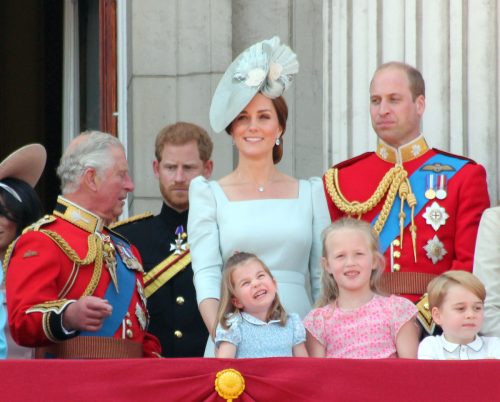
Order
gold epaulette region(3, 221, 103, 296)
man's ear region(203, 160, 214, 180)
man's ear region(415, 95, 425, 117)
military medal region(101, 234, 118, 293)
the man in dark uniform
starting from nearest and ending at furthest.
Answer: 1. gold epaulette region(3, 221, 103, 296)
2. military medal region(101, 234, 118, 293)
3. man's ear region(415, 95, 425, 117)
4. the man in dark uniform
5. man's ear region(203, 160, 214, 180)

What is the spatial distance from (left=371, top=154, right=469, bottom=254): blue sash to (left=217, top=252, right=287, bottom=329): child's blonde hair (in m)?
0.77

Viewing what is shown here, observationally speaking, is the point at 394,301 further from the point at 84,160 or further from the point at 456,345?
the point at 84,160

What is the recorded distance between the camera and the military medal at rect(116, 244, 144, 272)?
21.9 ft

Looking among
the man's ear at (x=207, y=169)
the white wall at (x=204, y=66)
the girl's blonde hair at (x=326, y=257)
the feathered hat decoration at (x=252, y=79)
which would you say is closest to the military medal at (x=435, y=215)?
the girl's blonde hair at (x=326, y=257)

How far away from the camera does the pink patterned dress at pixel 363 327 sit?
19.7ft

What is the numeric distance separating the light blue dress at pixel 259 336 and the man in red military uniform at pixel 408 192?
677mm

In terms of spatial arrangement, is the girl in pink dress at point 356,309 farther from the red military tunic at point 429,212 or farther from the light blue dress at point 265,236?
the red military tunic at point 429,212

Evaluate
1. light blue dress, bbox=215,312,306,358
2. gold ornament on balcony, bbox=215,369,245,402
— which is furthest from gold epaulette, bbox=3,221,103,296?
gold ornament on balcony, bbox=215,369,245,402

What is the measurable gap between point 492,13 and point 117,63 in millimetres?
2062

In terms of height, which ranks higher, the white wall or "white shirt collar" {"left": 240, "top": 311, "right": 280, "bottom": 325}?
the white wall

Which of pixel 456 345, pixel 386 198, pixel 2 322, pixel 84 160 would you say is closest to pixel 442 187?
pixel 386 198

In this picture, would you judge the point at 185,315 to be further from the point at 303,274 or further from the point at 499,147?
the point at 499,147

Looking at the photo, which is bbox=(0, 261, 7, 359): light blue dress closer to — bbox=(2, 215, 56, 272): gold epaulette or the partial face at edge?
bbox=(2, 215, 56, 272): gold epaulette

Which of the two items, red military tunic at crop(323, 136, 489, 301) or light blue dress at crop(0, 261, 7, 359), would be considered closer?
light blue dress at crop(0, 261, 7, 359)
